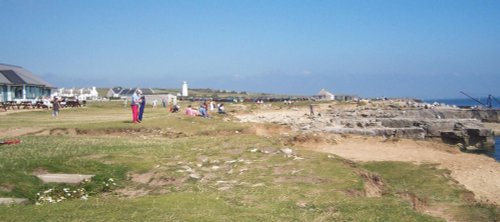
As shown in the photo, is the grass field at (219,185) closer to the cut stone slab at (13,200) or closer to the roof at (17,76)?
the cut stone slab at (13,200)

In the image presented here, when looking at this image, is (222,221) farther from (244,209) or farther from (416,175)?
(416,175)

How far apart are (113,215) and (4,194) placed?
14.1ft

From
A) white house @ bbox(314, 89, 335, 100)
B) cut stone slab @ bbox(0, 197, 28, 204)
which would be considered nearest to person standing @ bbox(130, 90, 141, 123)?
cut stone slab @ bbox(0, 197, 28, 204)

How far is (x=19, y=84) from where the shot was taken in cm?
6838

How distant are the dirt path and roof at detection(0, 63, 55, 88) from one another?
52.3m

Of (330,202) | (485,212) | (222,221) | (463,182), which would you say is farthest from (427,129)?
(222,221)

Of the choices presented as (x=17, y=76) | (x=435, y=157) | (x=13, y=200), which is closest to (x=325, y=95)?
(x=17, y=76)

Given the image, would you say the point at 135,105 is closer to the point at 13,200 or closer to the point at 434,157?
the point at 434,157

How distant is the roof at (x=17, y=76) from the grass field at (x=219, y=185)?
169ft

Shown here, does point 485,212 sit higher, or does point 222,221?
point 222,221

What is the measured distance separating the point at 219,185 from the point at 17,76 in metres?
66.3

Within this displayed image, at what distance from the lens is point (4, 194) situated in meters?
12.0

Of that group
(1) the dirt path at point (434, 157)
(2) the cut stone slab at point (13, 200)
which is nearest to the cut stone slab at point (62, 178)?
(2) the cut stone slab at point (13, 200)

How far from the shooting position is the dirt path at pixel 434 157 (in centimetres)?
2112
